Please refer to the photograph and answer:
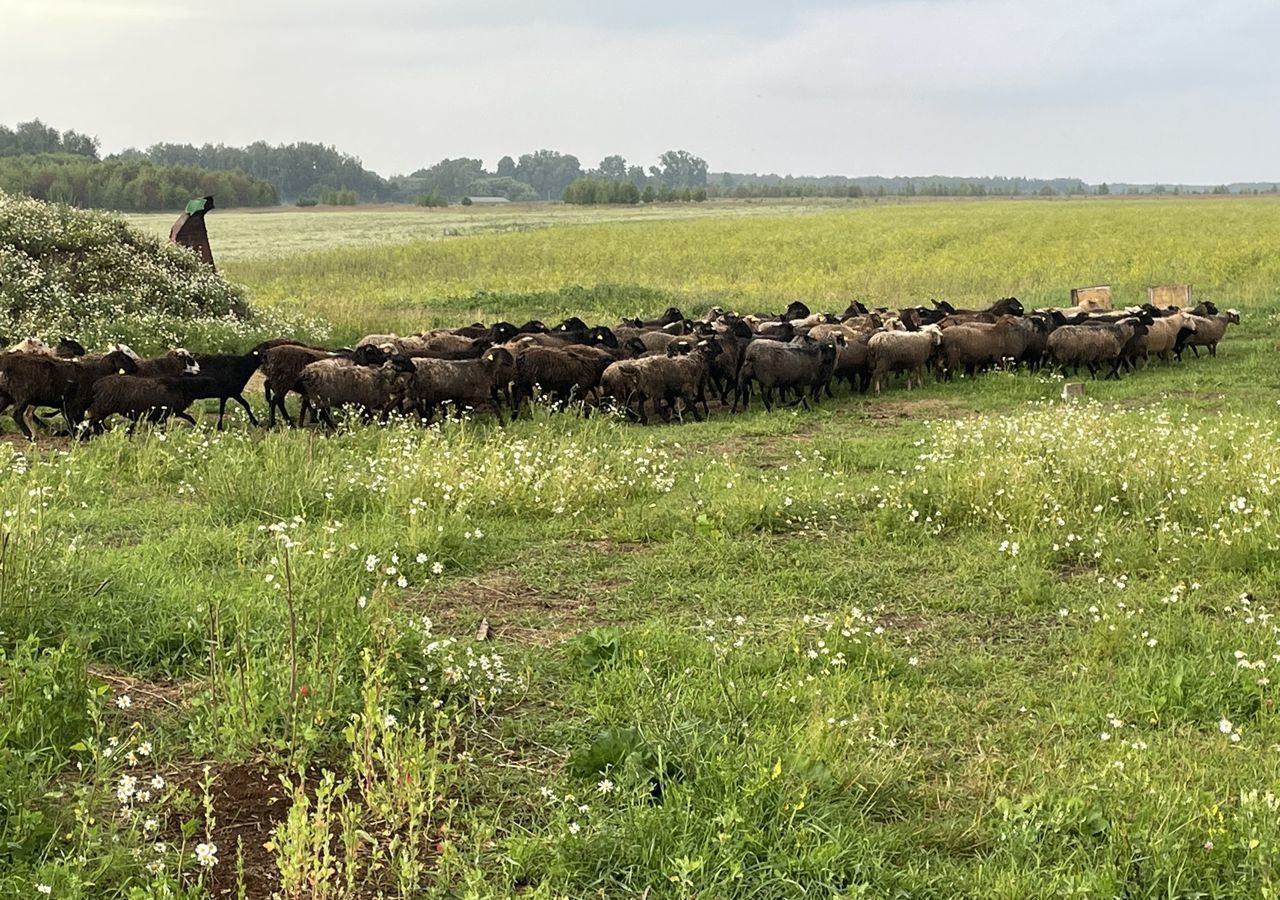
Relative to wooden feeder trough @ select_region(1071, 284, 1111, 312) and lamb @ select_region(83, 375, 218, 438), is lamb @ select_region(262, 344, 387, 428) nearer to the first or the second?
lamb @ select_region(83, 375, 218, 438)

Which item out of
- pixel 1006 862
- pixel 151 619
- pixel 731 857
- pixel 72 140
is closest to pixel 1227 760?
pixel 1006 862

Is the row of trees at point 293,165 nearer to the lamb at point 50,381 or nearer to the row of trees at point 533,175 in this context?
the row of trees at point 533,175

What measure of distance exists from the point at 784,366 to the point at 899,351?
2439mm

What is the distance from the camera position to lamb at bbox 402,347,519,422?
13195mm

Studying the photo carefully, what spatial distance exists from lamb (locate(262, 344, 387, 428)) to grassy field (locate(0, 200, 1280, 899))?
87.0 inches

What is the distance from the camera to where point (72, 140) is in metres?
103

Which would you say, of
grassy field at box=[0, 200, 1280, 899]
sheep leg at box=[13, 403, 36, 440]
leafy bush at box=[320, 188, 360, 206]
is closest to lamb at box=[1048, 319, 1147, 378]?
grassy field at box=[0, 200, 1280, 899]

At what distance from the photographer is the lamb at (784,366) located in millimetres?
14602

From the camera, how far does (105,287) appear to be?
62.2 ft

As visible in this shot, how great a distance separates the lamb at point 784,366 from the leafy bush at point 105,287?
8.76m

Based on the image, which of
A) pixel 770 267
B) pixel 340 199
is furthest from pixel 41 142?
pixel 770 267

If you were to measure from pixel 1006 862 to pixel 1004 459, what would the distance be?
19.0 ft

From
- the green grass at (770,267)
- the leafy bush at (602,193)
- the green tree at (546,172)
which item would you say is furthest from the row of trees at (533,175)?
the green grass at (770,267)

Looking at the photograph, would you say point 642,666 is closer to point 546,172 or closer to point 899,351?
point 899,351
